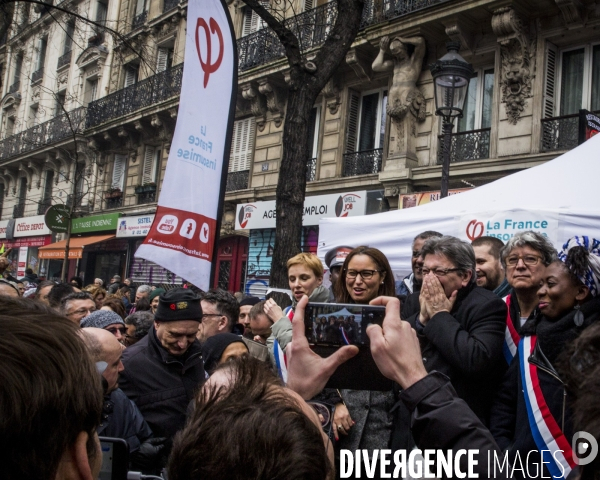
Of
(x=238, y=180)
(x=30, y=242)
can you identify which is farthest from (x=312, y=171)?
(x=30, y=242)

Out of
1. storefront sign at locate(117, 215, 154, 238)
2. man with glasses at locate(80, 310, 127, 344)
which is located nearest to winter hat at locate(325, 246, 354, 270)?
man with glasses at locate(80, 310, 127, 344)

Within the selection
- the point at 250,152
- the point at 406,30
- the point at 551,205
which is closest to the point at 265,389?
the point at 551,205

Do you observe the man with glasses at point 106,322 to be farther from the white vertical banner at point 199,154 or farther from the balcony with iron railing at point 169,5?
the balcony with iron railing at point 169,5

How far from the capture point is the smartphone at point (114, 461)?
1275 mm

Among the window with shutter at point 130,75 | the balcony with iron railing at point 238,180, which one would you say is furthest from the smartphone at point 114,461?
the window with shutter at point 130,75

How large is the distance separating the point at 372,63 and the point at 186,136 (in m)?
9.92

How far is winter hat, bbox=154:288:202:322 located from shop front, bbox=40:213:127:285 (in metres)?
17.2

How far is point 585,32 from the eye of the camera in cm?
1051

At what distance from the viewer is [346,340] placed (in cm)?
184

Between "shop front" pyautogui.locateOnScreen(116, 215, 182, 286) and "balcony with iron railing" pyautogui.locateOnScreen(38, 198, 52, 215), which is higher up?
"balcony with iron railing" pyautogui.locateOnScreen(38, 198, 52, 215)

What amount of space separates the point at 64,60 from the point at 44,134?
333 cm

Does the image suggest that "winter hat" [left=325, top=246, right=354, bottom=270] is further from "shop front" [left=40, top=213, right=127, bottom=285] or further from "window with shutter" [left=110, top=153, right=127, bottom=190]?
"window with shutter" [left=110, top=153, right=127, bottom=190]

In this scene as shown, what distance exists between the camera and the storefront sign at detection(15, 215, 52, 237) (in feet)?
79.1

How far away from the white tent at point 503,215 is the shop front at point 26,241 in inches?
829
